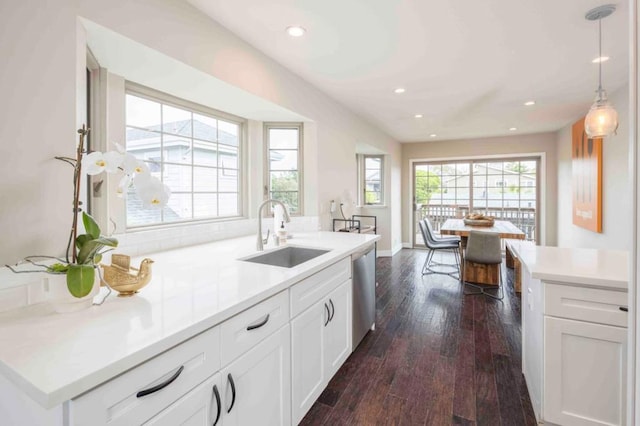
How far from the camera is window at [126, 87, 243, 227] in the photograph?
2014mm

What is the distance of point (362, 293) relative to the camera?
234 centimetres

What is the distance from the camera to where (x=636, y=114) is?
28.8 inches

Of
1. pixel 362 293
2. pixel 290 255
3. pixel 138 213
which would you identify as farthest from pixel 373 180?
pixel 138 213

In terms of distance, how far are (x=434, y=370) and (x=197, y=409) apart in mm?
1755

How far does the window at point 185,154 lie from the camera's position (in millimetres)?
2014

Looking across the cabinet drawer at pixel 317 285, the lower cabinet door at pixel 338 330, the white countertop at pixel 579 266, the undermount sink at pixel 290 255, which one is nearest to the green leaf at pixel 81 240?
the cabinet drawer at pixel 317 285

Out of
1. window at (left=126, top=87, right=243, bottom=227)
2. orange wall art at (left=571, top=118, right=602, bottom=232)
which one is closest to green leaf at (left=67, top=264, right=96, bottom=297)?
window at (left=126, top=87, right=243, bottom=227)

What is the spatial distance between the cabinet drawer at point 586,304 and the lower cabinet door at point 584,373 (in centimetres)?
3

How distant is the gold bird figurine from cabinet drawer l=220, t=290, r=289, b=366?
0.39 metres

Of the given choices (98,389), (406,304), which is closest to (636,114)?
(98,389)

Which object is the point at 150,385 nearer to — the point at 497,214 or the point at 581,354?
the point at 581,354

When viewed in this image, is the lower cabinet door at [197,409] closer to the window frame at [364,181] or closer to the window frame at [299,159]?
the window frame at [299,159]

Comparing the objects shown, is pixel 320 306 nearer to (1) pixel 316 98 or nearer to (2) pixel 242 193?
(2) pixel 242 193

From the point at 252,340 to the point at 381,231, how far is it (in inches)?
189
